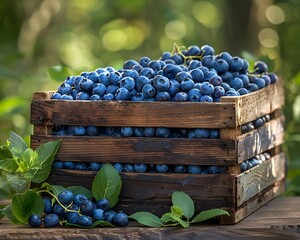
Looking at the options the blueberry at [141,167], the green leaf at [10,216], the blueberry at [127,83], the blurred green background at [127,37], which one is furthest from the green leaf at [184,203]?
the blurred green background at [127,37]

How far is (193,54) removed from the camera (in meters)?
2.62

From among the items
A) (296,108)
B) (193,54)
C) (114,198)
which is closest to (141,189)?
(114,198)

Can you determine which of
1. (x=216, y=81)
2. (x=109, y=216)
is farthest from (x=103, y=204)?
(x=216, y=81)

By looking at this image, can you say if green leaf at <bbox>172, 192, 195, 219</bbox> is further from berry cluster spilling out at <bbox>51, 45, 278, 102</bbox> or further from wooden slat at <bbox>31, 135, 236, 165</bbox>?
berry cluster spilling out at <bbox>51, 45, 278, 102</bbox>

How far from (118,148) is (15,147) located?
30 cm

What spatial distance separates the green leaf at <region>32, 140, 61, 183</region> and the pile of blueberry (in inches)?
2.9

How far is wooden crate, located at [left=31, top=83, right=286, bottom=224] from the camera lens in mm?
2287

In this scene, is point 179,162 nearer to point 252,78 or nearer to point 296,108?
point 252,78

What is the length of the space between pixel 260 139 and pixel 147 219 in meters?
0.51

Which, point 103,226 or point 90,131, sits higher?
point 90,131

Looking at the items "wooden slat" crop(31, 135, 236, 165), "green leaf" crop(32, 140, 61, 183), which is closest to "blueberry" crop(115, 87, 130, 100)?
"wooden slat" crop(31, 135, 236, 165)

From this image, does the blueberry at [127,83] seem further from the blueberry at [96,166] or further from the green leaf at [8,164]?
the green leaf at [8,164]

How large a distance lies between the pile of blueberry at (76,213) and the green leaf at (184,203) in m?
0.15

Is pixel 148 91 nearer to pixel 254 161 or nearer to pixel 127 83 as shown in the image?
pixel 127 83
